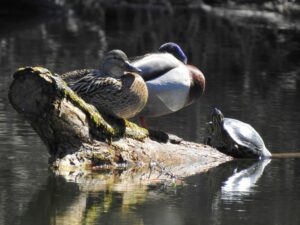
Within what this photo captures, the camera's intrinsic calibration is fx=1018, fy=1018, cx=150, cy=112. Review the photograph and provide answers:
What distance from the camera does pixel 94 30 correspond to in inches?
973

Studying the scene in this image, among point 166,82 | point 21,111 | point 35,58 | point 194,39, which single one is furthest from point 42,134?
point 194,39

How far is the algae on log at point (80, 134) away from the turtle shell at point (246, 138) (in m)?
0.61

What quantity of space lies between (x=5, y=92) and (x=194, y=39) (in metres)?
10.2

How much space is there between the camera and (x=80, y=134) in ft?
28.8

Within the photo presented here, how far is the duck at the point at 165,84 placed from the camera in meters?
9.96

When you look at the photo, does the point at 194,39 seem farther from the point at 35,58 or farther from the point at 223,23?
the point at 35,58

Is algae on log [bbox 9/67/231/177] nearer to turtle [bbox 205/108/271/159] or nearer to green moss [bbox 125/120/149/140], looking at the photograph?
green moss [bbox 125/120/149/140]

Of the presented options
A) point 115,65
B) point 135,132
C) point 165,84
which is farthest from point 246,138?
point 115,65

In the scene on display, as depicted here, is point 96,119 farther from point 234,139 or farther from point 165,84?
point 234,139

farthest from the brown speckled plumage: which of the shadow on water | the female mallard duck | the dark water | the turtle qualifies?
the turtle

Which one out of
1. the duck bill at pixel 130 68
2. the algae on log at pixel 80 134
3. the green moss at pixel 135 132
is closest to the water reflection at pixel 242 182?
the algae on log at pixel 80 134

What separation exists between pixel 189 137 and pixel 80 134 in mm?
2246

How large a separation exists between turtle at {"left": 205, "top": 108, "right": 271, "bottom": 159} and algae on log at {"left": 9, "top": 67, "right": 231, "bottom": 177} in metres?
0.59

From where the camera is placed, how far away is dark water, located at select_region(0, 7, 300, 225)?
740 cm
